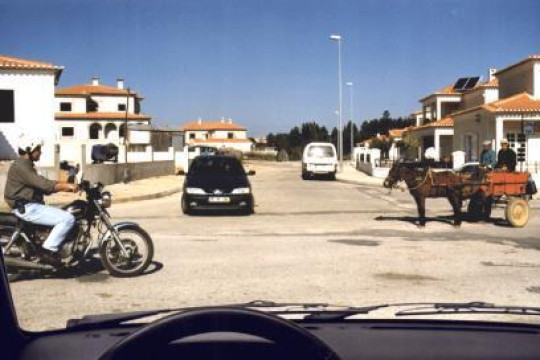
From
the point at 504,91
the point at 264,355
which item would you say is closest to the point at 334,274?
the point at 264,355

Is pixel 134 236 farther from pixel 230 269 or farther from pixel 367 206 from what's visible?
pixel 367 206

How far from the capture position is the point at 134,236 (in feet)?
26.7

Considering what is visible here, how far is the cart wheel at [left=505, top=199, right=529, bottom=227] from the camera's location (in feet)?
44.2

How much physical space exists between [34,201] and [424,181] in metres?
8.05

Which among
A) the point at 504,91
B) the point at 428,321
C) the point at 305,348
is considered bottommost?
the point at 428,321

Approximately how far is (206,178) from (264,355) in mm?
15135

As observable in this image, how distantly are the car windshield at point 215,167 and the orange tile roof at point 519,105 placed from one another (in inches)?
797

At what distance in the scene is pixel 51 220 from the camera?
7680 mm

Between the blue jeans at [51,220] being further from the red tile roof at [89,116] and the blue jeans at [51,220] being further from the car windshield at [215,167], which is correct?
the red tile roof at [89,116]

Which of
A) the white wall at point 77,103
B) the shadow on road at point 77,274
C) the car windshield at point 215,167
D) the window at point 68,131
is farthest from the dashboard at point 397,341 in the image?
the white wall at point 77,103

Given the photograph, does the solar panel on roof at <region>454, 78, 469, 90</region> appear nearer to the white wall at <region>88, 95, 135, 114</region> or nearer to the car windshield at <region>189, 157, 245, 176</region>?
the white wall at <region>88, 95, 135, 114</region>

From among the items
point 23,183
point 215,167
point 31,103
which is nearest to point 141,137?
point 31,103

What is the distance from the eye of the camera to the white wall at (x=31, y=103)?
1379 inches

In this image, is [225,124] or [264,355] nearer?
[264,355]
